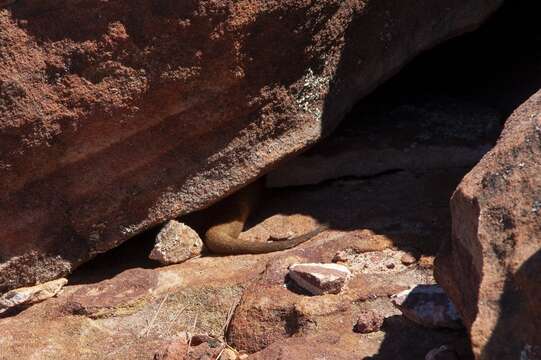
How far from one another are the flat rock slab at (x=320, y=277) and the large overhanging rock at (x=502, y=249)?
2.40 feet

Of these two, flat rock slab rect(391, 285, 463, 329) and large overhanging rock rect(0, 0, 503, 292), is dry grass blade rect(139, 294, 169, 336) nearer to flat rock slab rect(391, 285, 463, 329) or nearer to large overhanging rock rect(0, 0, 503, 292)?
large overhanging rock rect(0, 0, 503, 292)

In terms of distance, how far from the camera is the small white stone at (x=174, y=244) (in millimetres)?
3719

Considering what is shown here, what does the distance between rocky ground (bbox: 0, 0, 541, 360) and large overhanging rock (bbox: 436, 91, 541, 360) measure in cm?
33

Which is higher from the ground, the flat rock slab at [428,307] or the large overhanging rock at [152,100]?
the large overhanging rock at [152,100]

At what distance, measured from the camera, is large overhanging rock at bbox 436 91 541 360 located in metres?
1.97

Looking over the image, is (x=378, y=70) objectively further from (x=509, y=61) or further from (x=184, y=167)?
(x=509, y=61)

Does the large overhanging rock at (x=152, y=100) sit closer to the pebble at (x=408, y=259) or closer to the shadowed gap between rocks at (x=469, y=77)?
the shadowed gap between rocks at (x=469, y=77)

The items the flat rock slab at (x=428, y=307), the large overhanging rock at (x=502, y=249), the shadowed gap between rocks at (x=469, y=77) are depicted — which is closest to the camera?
the large overhanging rock at (x=502, y=249)

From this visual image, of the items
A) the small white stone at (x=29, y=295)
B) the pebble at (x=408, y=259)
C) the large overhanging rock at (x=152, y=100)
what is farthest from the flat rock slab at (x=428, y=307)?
the small white stone at (x=29, y=295)

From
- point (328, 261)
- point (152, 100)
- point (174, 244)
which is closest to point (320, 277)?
point (328, 261)

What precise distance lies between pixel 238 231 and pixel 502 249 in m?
1.99

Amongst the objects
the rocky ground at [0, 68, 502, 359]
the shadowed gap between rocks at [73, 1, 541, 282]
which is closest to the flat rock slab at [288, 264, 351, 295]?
the rocky ground at [0, 68, 502, 359]

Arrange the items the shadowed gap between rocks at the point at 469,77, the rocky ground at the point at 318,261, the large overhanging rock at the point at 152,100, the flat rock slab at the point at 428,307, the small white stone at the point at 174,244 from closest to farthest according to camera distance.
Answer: the flat rock slab at the point at 428,307 < the rocky ground at the point at 318,261 < the large overhanging rock at the point at 152,100 < the small white stone at the point at 174,244 < the shadowed gap between rocks at the point at 469,77

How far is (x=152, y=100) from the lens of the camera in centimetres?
345
